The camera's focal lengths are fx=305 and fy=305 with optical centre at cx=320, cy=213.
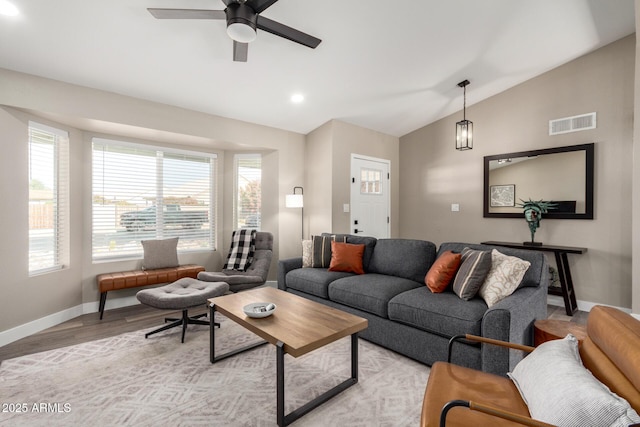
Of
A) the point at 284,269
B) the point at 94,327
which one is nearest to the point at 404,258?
the point at 284,269

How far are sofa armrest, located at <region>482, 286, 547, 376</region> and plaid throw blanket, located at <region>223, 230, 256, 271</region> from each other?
3134 millimetres

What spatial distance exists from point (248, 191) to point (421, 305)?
3448 mm

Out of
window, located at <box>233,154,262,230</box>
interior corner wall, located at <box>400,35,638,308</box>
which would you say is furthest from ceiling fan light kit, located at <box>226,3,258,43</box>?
interior corner wall, located at <box>400,35,638,308</box>

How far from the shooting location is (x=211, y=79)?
3.42m

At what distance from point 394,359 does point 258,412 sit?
3.95 feet

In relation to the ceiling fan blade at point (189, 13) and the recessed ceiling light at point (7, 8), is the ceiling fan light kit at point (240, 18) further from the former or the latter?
the recessed ceiling light at point (7, 8)

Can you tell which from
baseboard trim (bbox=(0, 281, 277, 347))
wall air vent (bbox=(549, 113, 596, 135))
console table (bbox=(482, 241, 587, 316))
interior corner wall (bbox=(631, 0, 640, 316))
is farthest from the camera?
wall air vent (bbox=(549, 113, 596, 135))

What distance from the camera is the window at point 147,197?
3.94 meters

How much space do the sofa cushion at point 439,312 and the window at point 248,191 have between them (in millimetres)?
3023

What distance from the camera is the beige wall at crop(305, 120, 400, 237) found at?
4672 millimetres

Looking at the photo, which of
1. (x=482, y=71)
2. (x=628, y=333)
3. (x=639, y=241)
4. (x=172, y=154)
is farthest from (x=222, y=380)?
(x=482, y=71)

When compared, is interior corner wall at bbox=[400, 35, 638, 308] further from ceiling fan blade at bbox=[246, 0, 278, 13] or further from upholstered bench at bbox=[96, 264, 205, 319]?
upholstered bench at bbox=[96, 264, 205, 319]

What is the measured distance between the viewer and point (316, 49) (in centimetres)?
306

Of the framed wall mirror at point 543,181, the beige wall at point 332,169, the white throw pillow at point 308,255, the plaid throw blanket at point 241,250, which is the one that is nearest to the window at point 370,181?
the beige wall at point 332,169
